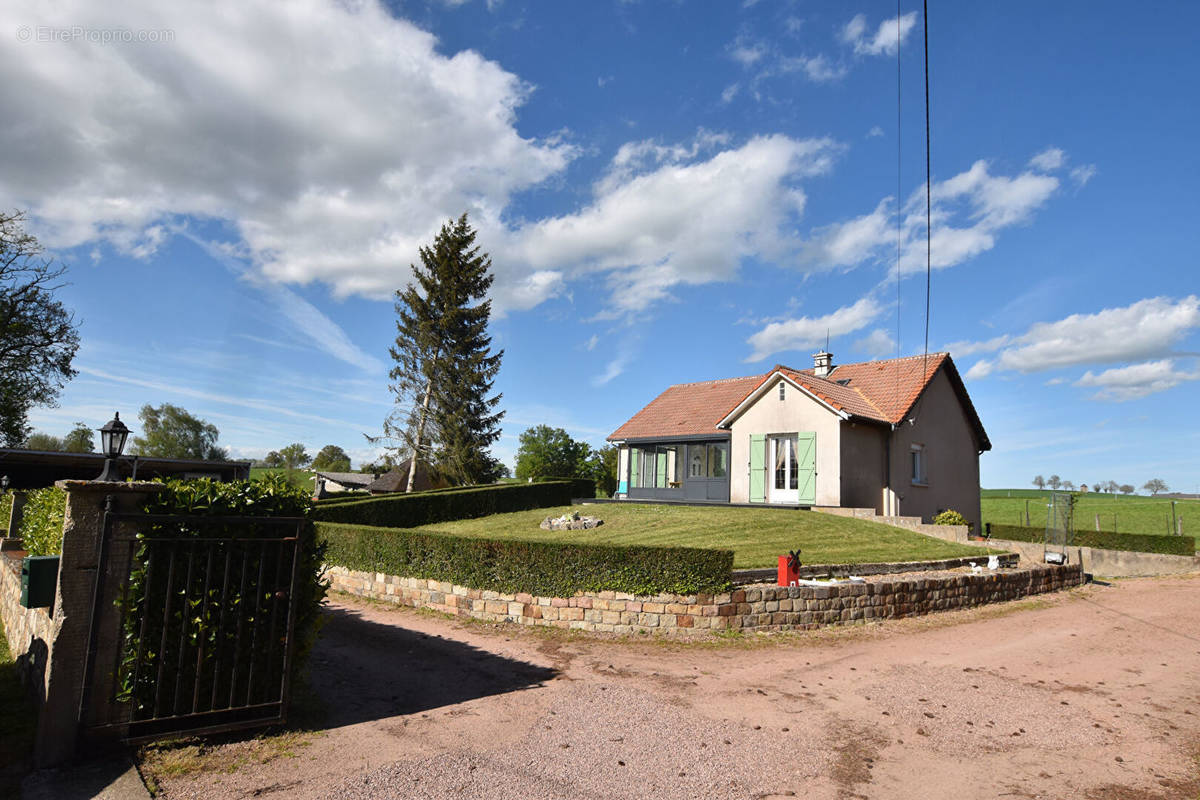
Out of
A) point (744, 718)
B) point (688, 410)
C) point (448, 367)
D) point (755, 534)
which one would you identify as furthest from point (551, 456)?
point (744, 718)

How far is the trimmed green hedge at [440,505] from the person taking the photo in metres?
20.2

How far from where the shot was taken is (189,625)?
4797mm

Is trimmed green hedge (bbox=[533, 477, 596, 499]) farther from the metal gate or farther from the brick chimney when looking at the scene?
the metal gate

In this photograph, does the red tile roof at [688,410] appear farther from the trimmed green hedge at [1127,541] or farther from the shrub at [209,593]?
the shrub at [209,593]

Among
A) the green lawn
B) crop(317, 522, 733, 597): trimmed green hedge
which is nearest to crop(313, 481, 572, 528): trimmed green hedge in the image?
the green lawn

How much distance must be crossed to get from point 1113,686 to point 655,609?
210 inches

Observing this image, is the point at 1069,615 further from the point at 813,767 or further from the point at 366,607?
the point at 366,607

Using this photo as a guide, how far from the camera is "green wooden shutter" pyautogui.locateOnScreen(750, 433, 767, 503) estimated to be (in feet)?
67.6

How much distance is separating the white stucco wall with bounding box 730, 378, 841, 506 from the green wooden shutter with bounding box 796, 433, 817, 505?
108mm

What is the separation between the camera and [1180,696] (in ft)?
22.9

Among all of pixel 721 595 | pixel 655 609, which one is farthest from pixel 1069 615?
pixel 655 609

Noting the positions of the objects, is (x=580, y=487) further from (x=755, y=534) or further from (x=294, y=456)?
(x=294, y=456)

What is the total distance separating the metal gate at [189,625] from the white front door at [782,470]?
17.0 m

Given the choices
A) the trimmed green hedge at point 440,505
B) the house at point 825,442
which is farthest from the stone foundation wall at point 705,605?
the trimmed green hedge at point 440,505
